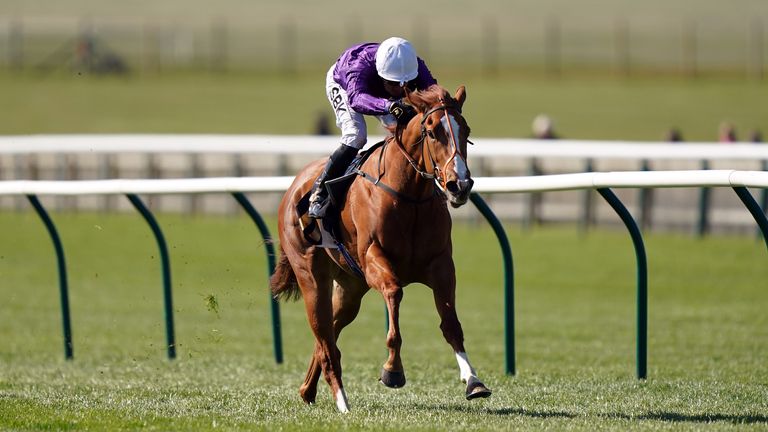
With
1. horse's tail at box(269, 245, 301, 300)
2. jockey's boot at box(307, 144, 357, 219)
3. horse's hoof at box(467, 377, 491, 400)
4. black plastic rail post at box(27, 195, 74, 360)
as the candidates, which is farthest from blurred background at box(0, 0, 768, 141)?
horse's hoof at box(467, 377, 491, 400)

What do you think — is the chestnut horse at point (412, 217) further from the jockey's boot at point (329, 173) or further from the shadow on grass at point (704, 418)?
the shadow on grass at point (704, 418)

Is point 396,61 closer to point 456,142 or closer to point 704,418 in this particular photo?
point 456,142

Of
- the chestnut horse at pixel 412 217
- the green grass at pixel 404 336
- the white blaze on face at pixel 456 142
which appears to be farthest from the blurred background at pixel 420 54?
the white blaze on face at pixel 456 142

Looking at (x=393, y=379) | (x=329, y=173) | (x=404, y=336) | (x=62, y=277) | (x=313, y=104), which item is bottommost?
(x=313, y=104)

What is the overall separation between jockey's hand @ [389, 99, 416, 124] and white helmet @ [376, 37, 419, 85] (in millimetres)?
210

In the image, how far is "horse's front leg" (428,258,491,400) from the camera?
5.97m

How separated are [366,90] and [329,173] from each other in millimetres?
494

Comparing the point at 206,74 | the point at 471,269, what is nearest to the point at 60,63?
the point at 206,74

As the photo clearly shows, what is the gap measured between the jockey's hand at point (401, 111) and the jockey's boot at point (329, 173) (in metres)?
0.54

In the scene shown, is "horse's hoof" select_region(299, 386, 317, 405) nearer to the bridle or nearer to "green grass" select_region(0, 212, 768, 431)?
"green grass" select_region(0, 212, 768, 431)

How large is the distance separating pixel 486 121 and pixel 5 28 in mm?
22769

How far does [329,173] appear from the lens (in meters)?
6.95

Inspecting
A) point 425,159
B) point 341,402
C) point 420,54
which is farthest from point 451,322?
point 420,54

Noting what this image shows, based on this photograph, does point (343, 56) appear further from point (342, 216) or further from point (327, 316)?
point (327, 316)
